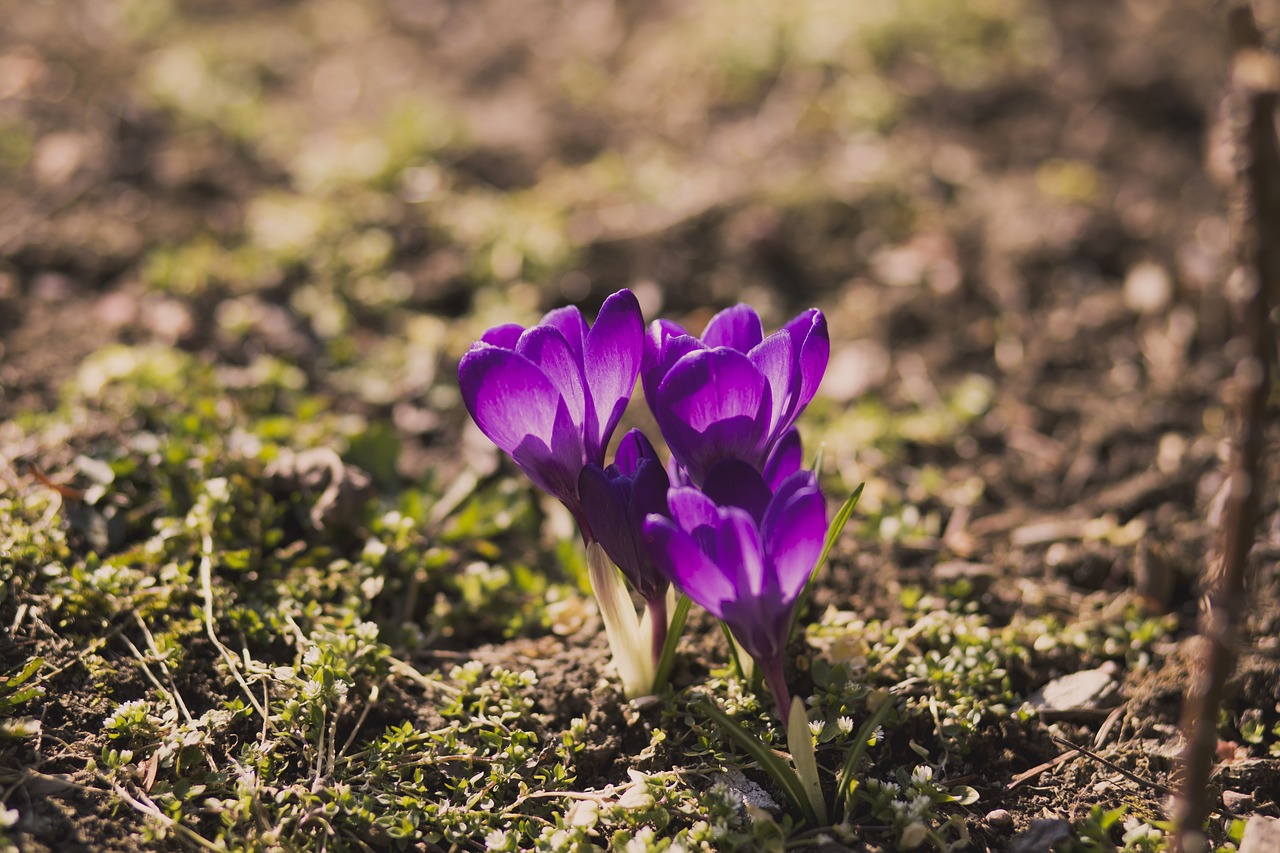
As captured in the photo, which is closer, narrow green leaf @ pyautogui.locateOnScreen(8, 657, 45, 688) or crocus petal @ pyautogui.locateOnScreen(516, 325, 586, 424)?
crocus petal @ pyautogui.locateOnScreen(516, 325, 586, 424)

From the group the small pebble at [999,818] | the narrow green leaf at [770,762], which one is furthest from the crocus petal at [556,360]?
the small pebble at [999,818]

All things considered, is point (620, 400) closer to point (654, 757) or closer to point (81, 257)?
point (654, 757)

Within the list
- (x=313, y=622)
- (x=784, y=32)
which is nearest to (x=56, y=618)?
(x=313, y=622)

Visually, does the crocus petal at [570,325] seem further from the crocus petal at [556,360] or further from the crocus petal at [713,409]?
the crocus petal at [713,409]

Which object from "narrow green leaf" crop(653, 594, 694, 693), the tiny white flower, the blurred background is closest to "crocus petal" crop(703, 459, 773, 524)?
"narrow green leaf" crop(653, 594, 694, 693)

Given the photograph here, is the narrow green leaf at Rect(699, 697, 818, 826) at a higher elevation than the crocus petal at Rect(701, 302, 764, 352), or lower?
lower

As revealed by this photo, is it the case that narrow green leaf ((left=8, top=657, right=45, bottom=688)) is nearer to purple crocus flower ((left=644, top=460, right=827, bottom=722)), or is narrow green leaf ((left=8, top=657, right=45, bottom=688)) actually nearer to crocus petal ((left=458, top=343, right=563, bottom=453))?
crocus petal ((left=458, top=343, right=563, bottom=453))
